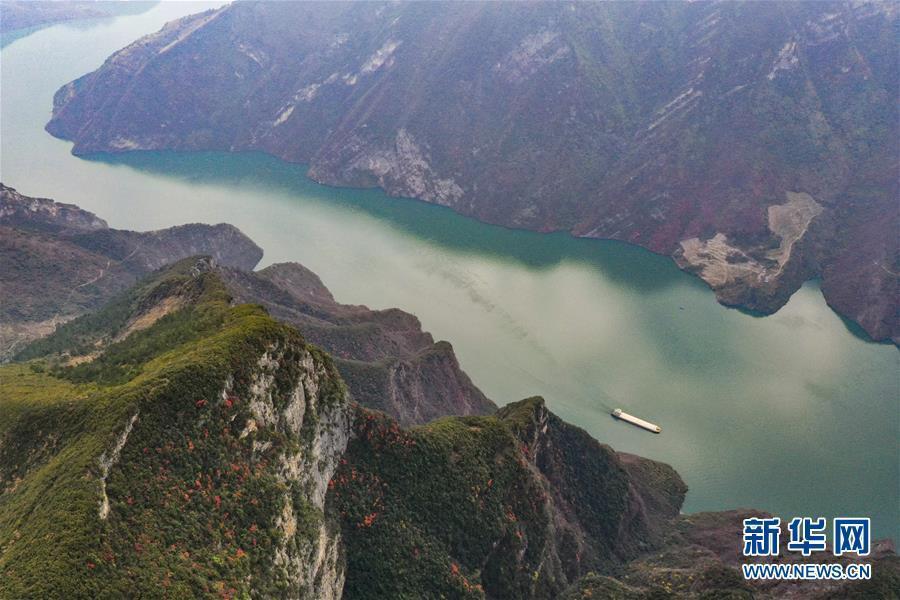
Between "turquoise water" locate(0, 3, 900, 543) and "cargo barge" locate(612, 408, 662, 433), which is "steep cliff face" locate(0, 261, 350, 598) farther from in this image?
"turquoise water" locate(0, 3, 900, 543)

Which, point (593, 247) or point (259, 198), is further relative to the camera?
point (259, 198)

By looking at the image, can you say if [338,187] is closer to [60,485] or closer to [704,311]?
[704,311]

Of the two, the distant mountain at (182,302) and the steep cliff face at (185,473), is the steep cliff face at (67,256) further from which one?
the steep cliff face at (185,473)

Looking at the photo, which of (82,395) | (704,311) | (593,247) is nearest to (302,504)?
(82,395)

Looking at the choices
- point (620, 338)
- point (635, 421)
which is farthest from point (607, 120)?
point (635, 421)

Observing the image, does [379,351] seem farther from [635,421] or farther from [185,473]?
[185,473]

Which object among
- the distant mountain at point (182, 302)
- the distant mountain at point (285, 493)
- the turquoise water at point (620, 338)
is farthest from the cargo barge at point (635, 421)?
the distant mountain at point (182, 302)

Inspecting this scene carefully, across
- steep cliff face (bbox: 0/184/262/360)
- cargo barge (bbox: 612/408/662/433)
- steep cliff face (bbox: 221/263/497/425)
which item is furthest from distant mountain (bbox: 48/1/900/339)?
steep cliff face (bbox: 221/263/497/425)
